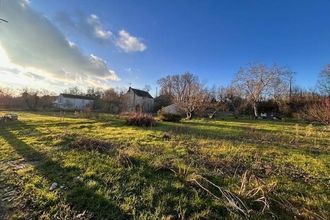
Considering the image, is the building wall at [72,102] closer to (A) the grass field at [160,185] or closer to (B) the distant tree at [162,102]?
(B) the distant tree at [162,102]

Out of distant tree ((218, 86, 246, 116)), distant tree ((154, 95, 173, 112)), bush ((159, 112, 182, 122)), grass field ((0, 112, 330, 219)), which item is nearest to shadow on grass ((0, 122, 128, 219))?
grass field ((0, 112, 330, 219))

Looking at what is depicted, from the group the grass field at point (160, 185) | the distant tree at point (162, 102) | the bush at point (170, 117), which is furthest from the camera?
the distant tree at point (162, 102)

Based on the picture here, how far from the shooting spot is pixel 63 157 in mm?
6574

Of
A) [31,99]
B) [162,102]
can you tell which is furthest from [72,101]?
[162,102]

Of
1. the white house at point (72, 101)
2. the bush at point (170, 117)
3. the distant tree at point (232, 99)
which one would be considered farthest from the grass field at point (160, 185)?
the white house at point (72, 101)

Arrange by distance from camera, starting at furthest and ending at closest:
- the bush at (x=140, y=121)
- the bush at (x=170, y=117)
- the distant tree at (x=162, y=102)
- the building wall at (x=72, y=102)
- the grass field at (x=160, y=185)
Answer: the building wall at (x=72, y=102) → the distant tree at (x=162, y=102) → the bush at (x=170, y=117) → the bush at (x=140, y=121) → the grass field at (x=160, y=185)

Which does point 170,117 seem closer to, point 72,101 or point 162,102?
point 162,102

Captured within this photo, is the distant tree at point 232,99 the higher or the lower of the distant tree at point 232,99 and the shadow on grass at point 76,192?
the higher

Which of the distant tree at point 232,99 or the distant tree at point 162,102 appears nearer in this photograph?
the distant tree at point 232,99

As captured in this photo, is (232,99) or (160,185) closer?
(160,185)

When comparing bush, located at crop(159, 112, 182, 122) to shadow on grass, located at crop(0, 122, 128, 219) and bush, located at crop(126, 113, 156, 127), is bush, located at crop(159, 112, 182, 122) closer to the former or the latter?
bush, located at crop(126, 113, 156, 127)

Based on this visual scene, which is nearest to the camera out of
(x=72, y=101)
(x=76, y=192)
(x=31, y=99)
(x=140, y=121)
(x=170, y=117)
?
(x=76, y=192)

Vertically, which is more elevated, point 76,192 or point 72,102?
point 72,102

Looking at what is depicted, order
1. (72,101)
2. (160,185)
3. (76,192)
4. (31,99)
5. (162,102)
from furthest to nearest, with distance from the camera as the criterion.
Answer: (72,101), (162,102), (31,99), (160,185), (76,192)
